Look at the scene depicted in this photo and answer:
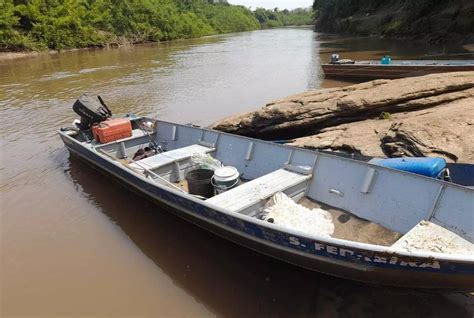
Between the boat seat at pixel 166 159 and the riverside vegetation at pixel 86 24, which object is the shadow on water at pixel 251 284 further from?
the riverside vegetation at pixel 86 24

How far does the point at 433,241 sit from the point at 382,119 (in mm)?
4791

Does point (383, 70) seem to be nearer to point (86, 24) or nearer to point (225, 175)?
point (225, 175)

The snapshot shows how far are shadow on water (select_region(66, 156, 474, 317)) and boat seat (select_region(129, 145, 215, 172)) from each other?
0.91 meters

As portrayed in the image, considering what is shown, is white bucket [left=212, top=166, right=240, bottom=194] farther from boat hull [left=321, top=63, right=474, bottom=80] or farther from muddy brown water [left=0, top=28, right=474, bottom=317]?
boat hull [left=321, top=63, right=474, bottom=80]

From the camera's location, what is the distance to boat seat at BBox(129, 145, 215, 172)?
7.10 metres

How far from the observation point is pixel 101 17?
50.3 meters

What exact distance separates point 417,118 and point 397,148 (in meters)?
1.22

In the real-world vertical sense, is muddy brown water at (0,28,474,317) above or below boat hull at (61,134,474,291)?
below

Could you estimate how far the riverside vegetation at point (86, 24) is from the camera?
126ft

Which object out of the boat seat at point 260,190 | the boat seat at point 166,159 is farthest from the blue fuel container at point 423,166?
the boat seat at point 166,159

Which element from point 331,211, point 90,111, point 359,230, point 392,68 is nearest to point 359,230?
point 359,230

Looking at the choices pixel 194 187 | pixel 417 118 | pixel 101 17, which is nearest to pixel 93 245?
pixel 194 187

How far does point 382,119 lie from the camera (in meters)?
8.29

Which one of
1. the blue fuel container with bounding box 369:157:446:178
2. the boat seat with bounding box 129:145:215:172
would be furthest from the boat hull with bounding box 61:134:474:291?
the blue fuel container with bounding box 369:157:446:178
